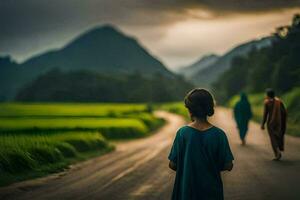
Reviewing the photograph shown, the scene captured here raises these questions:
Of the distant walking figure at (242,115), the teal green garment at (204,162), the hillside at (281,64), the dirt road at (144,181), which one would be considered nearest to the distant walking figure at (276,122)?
the dirt road at (144,181)

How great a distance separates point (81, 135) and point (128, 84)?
6004 inches

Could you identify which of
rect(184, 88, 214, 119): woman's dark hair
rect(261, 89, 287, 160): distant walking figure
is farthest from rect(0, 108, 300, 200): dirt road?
rect(184, 88, 214, 119): woman's dark hair

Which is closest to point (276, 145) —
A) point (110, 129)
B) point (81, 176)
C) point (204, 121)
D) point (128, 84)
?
point (81, 176)

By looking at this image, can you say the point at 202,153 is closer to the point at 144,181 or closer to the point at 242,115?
the point at 144,181

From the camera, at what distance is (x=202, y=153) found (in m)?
5.92

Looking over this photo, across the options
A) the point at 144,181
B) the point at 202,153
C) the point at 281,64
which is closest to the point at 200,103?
the point at 202,153

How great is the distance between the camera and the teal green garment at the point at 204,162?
19.4 feet

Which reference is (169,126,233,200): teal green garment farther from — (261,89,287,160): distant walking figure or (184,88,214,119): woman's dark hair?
(261,89,287,160): distant walking figure

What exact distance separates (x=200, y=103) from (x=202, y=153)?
0.51 metres

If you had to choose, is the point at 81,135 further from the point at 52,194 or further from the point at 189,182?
the point at 189,182

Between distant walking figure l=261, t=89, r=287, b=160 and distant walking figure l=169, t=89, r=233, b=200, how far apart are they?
501 inches

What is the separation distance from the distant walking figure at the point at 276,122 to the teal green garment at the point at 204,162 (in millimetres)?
12711

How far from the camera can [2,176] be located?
49.3 feet

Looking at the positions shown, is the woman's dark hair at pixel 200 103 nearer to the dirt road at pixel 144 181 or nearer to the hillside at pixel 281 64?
the dirt road at pixel 144 181
